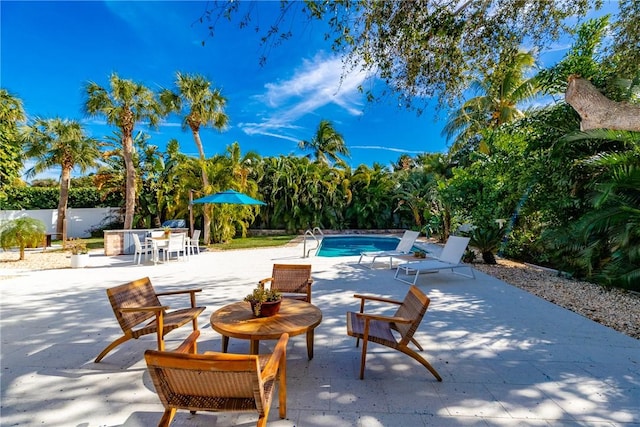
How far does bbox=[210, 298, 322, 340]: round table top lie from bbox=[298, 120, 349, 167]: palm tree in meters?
22.0

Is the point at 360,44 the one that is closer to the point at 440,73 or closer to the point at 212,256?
the point at 440,73

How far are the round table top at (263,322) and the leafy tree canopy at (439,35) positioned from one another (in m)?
3.59

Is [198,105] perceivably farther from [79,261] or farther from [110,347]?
[110,347]

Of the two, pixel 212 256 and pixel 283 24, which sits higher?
pixel 283 24

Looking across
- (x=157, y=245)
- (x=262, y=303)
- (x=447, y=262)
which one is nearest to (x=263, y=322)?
(x=262, y=303)

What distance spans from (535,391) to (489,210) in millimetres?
6581

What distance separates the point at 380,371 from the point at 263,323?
4.26 ft

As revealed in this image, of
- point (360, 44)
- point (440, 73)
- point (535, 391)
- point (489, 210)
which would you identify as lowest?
point (535, 391)

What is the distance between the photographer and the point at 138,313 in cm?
365

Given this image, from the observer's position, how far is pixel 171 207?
53.8 ft

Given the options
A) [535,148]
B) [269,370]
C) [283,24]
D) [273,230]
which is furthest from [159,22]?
[273,230]

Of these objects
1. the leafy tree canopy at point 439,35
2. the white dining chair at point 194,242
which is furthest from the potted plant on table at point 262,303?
the white dining chair at point 194,242

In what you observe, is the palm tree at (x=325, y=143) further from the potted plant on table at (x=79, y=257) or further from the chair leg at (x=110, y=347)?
the chair leg at (x=110, y=347)

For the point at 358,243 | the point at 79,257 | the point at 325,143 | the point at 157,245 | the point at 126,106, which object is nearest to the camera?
the point at 79,257
